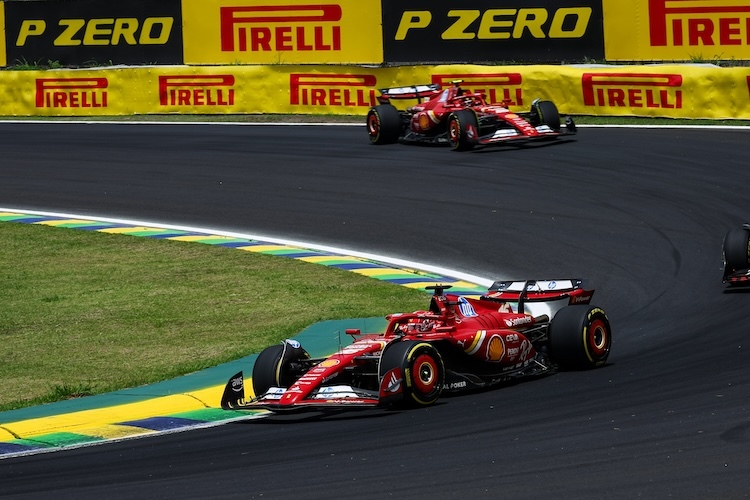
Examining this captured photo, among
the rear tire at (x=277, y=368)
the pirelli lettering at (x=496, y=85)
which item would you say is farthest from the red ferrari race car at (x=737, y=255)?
the pirelli lettering at (x=496, y=85)

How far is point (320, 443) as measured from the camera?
949 cm

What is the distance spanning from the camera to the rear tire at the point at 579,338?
11383 mm

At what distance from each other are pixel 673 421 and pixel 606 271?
261 inches

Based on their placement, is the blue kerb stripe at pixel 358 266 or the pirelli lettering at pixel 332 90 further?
the pirelli lettering at pixel 332 90

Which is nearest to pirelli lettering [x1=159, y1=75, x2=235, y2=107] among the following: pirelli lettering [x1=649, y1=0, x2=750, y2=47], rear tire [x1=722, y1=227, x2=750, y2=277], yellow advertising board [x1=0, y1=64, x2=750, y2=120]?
yellow advertising board [x1=0, y1=64, x2=750, y2=120]

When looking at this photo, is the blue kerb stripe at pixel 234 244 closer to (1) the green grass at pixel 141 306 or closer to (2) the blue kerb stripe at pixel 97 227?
(1) the green grass at pixel 141 306

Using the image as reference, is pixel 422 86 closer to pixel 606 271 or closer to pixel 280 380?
pixel 606 271

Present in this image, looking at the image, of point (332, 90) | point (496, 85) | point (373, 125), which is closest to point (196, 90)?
point (332, 90)

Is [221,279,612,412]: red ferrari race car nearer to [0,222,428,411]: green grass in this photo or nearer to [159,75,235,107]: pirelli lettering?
[0,222,428,411]: green grass

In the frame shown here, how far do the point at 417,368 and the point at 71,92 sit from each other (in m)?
22.0

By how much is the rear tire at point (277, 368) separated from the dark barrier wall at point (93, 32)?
2070cm

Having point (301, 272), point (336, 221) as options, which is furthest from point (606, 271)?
point (336, 221)

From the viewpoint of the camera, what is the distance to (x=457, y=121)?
78.5 feet

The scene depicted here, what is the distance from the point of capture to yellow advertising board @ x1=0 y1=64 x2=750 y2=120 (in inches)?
980
